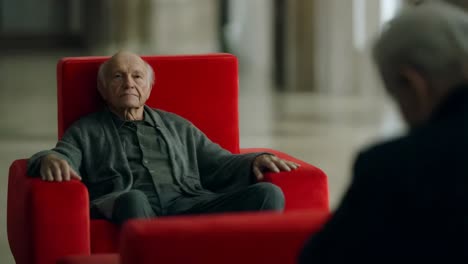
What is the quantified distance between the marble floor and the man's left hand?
1.50 metres

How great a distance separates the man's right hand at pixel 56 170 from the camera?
4.02 meters

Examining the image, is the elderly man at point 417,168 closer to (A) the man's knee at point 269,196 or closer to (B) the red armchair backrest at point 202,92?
(A) the man's knee at point 269,196

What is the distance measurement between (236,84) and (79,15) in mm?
15311

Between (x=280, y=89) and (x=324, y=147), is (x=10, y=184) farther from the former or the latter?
(x=280, y=89)

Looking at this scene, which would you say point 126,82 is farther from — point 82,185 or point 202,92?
point 82,185

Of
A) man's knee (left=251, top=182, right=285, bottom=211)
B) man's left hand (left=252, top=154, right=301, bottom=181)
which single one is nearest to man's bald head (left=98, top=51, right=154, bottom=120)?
man's left hand (left=252, top=154, right=301, bottom=181)

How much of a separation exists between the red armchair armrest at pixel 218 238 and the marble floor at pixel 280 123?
2.84 metres

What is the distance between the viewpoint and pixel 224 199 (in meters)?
4.22

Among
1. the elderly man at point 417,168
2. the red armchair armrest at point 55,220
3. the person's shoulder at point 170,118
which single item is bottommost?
the red armchair armrest at point 55,220

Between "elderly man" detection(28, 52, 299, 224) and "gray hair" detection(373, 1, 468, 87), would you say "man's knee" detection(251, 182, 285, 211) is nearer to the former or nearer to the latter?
"elderly man" detection(28, 52, 299, 224)

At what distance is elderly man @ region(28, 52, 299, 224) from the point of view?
4.17 m

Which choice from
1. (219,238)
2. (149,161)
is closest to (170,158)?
(149,161)

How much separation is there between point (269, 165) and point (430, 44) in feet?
7.24

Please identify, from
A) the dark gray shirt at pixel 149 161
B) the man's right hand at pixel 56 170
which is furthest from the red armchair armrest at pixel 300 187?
the man's right hand at pixel 56 170
